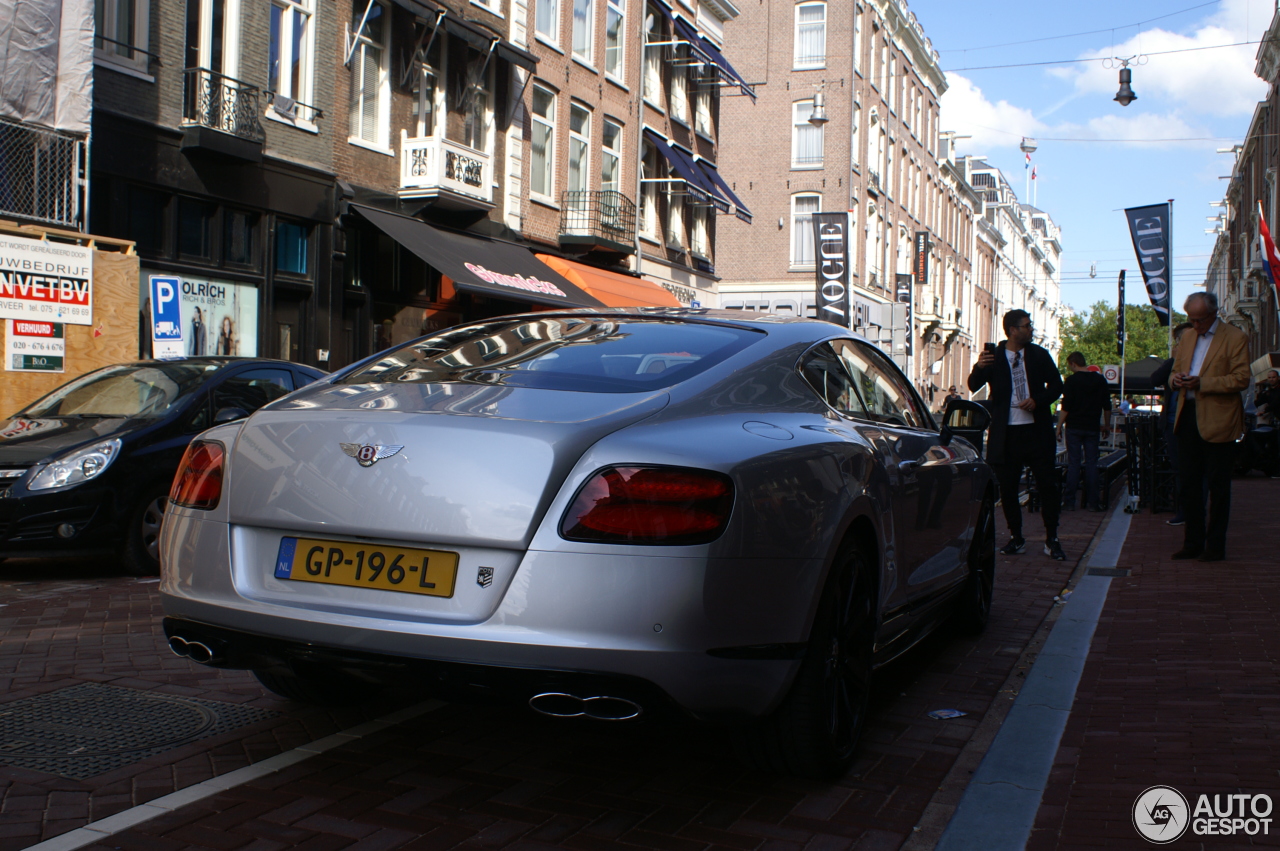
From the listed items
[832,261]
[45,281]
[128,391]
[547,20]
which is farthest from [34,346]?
[832,261]

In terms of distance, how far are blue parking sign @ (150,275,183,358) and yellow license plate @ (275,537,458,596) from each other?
992 centimetres

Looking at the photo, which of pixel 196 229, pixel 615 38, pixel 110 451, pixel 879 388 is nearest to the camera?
pixel 879 388

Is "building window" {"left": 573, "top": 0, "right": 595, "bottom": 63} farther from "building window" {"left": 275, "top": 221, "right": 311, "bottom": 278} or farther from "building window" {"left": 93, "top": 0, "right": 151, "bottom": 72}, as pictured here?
"building window" {"left": 93, "top": 0, "right": 151, "bottom": 72}

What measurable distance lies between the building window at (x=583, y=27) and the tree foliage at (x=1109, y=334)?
7851 cm

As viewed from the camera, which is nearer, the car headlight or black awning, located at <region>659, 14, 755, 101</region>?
the car headlight

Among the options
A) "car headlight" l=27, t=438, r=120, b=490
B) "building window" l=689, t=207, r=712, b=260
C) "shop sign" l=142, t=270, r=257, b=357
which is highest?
"building window" l=689, t=207, r=712, b=260

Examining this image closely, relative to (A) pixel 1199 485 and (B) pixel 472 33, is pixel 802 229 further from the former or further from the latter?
(A) pixel 1199 485

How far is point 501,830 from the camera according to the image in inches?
122

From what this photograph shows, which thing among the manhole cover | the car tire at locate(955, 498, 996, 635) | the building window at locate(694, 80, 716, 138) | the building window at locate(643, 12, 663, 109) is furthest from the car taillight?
the building window at locate(694, 80, 716, 138)

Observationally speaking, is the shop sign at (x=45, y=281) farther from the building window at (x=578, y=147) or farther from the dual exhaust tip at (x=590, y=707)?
the building window at (x=578, y=147)

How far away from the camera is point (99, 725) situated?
3996mm

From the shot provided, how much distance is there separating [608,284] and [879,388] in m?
20.6

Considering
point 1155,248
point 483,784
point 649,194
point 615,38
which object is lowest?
point 483,784

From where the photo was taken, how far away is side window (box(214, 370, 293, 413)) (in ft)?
27.3
